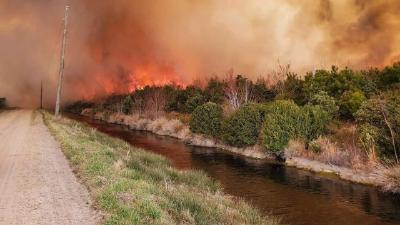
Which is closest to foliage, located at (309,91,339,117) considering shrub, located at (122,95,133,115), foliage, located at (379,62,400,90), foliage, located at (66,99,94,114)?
foliage, located at (379,62,400,90)

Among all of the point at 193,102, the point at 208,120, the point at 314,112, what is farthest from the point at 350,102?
the point at 193,102

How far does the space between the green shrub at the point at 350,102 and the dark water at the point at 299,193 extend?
998 centimetres

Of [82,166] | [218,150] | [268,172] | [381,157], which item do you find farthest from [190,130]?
[82,166]

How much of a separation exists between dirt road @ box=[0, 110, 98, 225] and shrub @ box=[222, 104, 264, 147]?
20153 mm

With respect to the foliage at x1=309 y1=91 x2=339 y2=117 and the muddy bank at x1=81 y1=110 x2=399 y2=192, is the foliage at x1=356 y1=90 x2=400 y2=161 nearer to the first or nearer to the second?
the muddy bank at x1=81 y1=110 x2=399 y2=192

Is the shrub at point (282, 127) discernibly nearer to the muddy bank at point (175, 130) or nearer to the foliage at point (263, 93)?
the muddy bank at point (175, 130)

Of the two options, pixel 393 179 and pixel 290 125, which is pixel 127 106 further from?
pixel 393 179

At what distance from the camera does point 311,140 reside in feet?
119

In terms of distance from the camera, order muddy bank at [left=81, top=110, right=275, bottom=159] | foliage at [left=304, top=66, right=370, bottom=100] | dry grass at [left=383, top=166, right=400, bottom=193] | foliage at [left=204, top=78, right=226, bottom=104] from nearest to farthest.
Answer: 1. dry grass at [left=383, top=166, right=400, bottom=193]
2. muddy bank at [left=81, top=110, right=275, bottom=159]
3. foliage at [left=304, top=66, right=370, bottom=100]
4. foliage at [left=204, top=78, right=226, bottom=104]

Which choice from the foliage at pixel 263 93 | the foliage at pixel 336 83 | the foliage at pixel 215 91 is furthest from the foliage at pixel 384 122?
the foliage at pixel 215 91

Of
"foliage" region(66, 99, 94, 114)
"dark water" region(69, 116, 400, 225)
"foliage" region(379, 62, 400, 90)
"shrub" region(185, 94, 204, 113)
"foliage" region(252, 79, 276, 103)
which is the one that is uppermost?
"foliage" region(379, 62, 400, 90)

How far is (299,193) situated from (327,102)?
56.8 ft

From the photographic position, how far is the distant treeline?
2820 cm

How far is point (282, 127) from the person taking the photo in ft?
119
